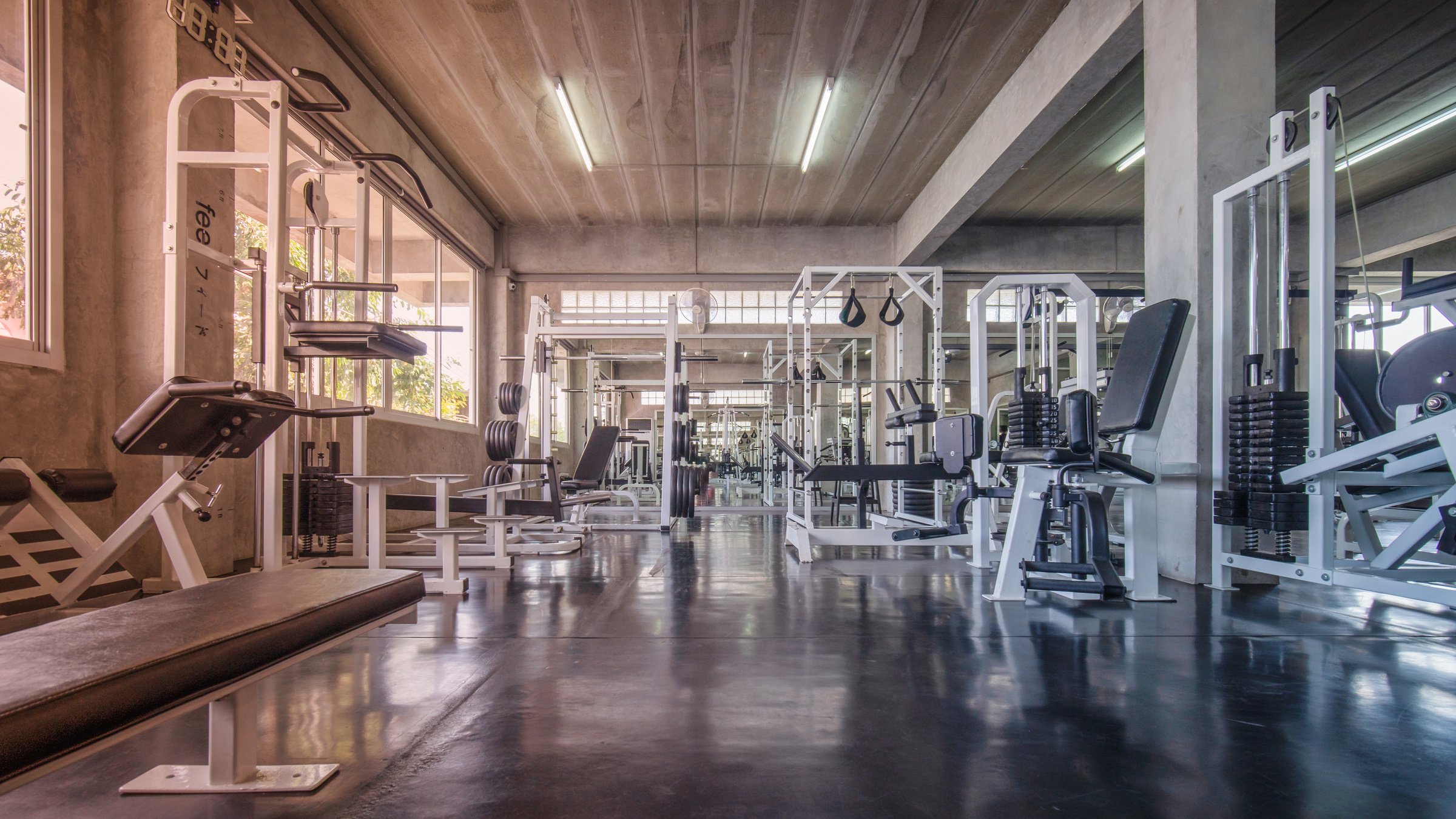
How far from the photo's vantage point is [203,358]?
325 cm

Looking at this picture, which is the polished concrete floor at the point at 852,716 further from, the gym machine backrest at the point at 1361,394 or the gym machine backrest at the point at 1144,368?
the gym machine backrest at the point at 1361,394

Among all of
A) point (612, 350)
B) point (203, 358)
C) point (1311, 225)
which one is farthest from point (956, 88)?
point (612, 350)

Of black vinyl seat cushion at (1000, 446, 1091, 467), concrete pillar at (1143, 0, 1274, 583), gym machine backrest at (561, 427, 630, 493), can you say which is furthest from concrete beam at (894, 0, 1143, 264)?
gym machine backrest at (561, 427, 630, 493)

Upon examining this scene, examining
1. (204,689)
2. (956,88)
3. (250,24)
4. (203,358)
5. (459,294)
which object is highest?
(956,88)

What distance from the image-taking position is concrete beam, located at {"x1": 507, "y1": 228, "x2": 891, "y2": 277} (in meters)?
8.48

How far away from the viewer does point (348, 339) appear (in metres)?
2.34

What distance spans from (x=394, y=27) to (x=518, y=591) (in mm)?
4076

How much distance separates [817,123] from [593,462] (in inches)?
140

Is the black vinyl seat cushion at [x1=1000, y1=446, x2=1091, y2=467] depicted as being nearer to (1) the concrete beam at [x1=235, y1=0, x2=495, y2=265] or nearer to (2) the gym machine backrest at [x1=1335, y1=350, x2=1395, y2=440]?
(2) the gym machine backrest at [x1=1335, y1=350, x2=1395, y2=440]

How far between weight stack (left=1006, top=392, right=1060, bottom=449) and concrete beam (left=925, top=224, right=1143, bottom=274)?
17.9ft

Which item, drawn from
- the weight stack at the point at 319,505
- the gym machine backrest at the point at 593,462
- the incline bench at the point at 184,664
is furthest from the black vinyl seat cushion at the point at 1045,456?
the weight stack at the point at 319,505

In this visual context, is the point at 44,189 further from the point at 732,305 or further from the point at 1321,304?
the point at 732,305

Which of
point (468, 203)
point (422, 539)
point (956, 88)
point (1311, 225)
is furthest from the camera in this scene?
point (468, 203)

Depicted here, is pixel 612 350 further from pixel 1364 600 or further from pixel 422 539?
pixel 1364 600
